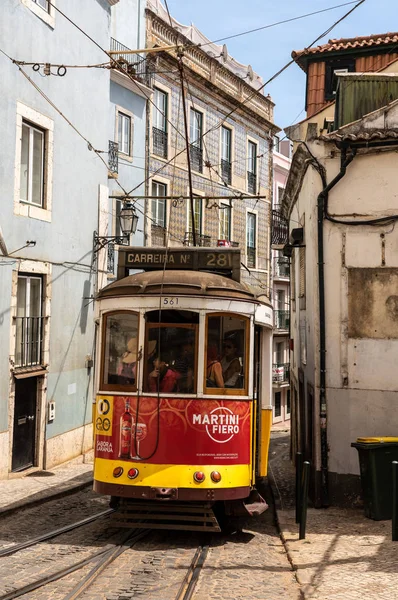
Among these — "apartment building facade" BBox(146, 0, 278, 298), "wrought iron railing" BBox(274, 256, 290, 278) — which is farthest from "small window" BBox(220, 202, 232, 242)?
"wrought iron railing" BBox(274, 256, 290, 278)

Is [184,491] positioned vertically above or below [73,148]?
below

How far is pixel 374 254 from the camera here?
11.5m

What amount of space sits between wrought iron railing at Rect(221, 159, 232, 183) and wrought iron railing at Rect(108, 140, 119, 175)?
7.18m

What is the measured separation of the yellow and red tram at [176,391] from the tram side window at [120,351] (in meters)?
0.01

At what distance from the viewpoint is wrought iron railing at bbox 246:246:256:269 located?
3048 centimetres

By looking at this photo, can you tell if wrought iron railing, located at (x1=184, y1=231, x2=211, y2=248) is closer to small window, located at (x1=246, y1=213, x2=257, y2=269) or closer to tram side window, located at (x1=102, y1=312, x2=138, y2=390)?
small window, located at (x1=246, y1=213, x2=257, y2=269)

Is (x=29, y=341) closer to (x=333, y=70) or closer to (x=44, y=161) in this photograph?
(x=44, y=161)

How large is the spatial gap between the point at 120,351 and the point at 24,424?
5.74m

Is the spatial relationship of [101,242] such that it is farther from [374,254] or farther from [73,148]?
[374,254]

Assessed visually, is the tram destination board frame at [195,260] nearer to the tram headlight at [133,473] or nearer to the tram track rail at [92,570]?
the tram headlight at [133,473]

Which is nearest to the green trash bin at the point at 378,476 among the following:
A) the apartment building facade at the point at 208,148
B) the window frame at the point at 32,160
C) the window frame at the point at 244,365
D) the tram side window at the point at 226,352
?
the window frame at the point at 244,365

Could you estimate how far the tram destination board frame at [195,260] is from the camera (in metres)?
9.52

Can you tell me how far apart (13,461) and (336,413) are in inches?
226

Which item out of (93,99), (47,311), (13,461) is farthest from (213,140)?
(13,461)
